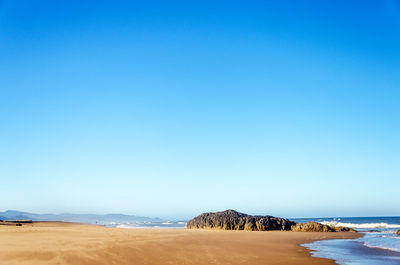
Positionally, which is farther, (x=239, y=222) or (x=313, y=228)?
(x=239, y=222)

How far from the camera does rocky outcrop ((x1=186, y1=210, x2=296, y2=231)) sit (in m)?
29.6

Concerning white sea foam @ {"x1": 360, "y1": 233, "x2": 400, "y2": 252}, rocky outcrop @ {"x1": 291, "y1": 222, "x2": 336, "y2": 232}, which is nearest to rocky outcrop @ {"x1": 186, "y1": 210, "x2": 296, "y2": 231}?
rocky outcrop @ {"x1": 291, "y1": 222, "x2": 336, "y2": 232}

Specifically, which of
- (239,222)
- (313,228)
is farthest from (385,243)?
(239,222)

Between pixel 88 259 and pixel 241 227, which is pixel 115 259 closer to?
pixel 88 259

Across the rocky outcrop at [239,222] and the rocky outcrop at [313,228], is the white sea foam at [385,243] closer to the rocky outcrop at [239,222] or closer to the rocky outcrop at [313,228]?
the rocky outcrop at [313,228]

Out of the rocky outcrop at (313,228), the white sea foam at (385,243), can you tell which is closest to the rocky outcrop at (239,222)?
the rocky outcrop at (313,228)

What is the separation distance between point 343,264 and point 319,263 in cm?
79

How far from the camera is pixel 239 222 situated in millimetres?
30547

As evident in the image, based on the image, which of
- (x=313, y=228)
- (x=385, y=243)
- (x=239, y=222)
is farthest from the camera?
(x=239, y=222)

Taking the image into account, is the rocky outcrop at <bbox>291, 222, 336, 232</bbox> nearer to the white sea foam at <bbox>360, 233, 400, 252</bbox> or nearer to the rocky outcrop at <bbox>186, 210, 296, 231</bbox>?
the rocky outcrop at <bbox>186, 210, 296, 231</bbox>

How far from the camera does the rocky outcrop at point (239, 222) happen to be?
29641 mm

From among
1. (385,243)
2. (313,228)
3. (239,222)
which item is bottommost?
(313,228)

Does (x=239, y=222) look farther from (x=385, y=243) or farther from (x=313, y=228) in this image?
(x=385, y=243)

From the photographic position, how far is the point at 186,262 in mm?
9914
